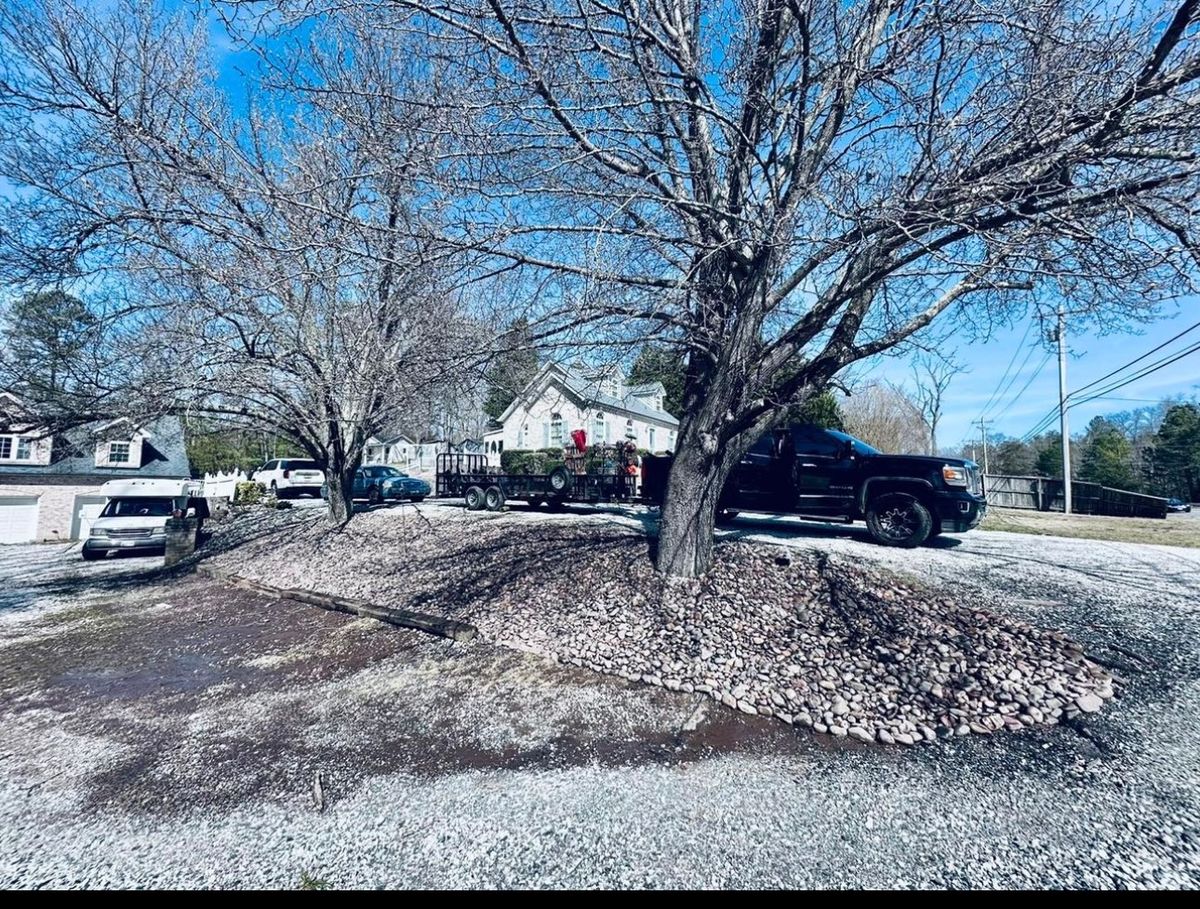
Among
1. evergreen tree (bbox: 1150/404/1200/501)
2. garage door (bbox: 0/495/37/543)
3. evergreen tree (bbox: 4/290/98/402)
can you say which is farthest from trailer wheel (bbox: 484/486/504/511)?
evergreen tree (bbox: 1150/404/1200/501)

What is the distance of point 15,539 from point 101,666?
881 inches

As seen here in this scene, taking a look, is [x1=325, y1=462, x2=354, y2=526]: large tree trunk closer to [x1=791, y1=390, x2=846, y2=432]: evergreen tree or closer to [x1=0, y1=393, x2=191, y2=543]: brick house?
[x1=0, y1=393, x2=191, y2=543]: brick house

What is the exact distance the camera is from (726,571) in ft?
21.7

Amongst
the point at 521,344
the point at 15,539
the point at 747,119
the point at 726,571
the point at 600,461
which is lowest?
the point at 15,539

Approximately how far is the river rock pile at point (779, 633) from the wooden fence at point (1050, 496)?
2016 cm

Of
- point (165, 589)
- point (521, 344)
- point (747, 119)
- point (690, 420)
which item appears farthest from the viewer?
point (165, 589)

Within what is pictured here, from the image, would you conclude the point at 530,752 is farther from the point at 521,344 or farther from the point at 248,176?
the point at 248,176

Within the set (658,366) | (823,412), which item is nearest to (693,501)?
(658,366)

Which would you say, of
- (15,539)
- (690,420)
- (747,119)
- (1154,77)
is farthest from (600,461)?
(15,539)

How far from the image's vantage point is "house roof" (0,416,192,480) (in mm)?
9258

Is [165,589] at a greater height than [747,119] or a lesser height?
lesser

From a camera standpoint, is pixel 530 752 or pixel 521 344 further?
pixel 521 344

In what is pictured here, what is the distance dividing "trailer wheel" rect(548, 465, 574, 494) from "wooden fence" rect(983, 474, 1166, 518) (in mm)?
18113

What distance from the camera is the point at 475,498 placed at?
14945 millimetres
